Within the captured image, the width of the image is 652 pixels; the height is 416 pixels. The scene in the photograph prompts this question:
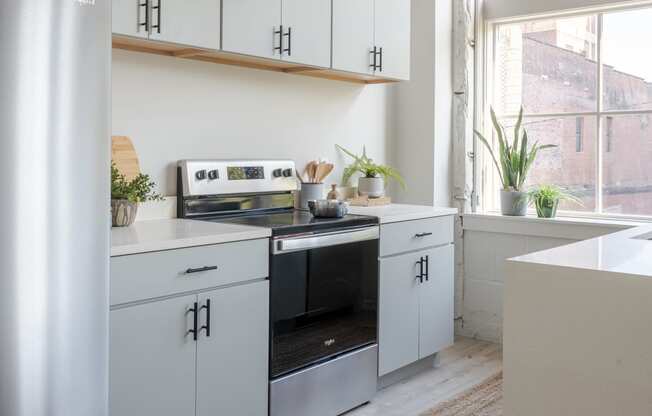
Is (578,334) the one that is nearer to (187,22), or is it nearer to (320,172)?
(187,22)

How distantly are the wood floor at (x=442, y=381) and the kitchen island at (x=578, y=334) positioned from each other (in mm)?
1448

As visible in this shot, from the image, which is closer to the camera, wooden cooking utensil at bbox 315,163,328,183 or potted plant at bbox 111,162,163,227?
potted plant at bbox 111,162,163,227

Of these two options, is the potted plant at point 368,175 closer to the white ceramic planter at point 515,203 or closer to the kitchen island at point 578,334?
the white ceramic planter at point 515,203

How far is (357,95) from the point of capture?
4.12 meters

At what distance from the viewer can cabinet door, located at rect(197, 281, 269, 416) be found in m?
2.45

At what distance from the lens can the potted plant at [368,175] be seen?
3.93 meters

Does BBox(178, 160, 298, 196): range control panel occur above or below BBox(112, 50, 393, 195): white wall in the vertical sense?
below

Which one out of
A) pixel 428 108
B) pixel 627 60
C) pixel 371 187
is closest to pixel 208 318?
pixel 371 187

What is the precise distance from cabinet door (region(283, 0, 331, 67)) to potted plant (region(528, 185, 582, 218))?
1618 millimetres

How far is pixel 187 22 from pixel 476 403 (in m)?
2.18

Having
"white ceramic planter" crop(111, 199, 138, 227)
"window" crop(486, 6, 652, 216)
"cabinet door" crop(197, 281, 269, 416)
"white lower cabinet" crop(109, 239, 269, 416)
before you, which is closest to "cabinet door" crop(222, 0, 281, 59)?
"white ceramic planter" crop(111, 199, 138, 227)

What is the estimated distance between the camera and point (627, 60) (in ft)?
13.0

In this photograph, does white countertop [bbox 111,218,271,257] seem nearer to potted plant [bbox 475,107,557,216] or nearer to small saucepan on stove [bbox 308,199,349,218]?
small saucepan on stove [bbox 308,199,349,218]

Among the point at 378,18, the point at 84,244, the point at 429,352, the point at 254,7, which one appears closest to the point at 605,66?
the point at 378,18
